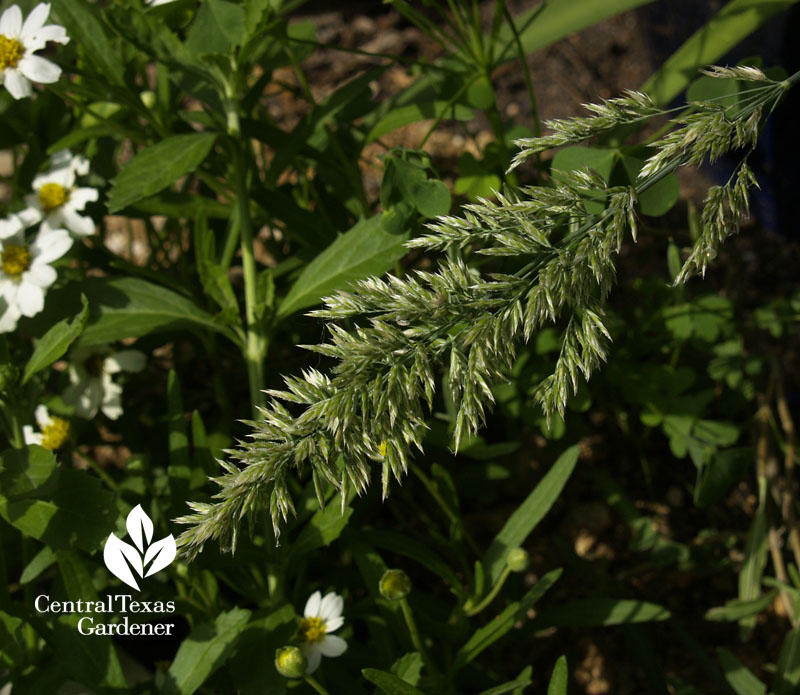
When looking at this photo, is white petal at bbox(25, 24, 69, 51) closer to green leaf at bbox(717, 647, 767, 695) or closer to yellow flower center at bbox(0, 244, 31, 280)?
yellow flower center at bbox(0, 244, 31, 280)

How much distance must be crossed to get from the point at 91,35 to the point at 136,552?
0.84 meters

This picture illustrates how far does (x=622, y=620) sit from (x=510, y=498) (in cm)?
54

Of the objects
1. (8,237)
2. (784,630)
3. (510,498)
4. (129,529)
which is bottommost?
(784,630)

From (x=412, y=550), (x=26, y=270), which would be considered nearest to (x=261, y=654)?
(x=412, y=550)

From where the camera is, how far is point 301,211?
1398 millimetres

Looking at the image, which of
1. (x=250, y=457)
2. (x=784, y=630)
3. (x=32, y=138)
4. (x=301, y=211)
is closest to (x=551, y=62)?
A: (x=301, y=211)

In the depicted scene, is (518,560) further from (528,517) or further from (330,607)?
(330,607)

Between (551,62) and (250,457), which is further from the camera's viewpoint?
(551,62)

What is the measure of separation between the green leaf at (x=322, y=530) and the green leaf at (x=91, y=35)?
2.57ft

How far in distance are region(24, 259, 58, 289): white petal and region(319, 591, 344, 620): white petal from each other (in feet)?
2.19

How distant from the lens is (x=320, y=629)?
112cm

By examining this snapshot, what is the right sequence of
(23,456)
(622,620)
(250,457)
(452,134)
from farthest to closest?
1. (452,134)
2. (622,620)
3. (23,456)
4. (250,457)

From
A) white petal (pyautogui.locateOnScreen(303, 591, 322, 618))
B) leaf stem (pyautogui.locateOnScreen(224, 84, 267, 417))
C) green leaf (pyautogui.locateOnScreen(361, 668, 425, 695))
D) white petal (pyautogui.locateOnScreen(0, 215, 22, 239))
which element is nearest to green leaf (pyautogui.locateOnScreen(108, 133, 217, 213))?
leaf stem (pyautogui.locateOnScreen(224, 84, 267, 417))

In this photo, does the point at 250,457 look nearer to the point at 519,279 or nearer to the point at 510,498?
the point at 519,279
